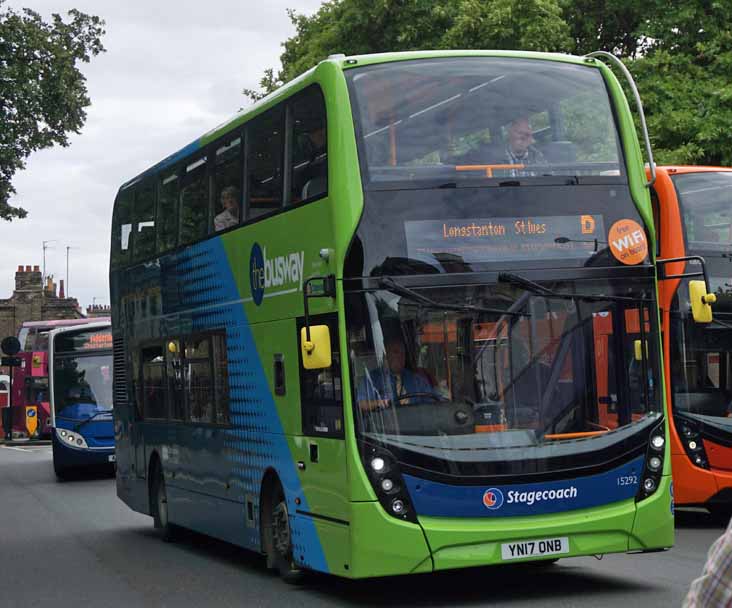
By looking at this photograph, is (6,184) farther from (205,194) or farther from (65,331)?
(205,194)

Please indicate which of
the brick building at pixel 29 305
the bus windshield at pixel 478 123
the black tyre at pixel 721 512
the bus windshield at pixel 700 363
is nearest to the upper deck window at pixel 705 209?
the bus windshield at pixel 700 363

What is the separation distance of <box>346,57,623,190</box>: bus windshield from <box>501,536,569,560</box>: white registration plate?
97.8 inches

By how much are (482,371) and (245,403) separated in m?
3.25

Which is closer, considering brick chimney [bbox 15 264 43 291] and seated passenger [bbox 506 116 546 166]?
seated passenger [bbox 506 116 546 166]

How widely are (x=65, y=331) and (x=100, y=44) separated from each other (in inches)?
228

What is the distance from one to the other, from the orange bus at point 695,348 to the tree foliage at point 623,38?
13.3 m

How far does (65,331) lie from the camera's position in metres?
29.8

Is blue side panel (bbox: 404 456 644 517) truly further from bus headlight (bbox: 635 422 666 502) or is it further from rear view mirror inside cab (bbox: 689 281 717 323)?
rear view mirror inside cab (bbox: 689 281 717 323)

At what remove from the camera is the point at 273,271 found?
11633 mm

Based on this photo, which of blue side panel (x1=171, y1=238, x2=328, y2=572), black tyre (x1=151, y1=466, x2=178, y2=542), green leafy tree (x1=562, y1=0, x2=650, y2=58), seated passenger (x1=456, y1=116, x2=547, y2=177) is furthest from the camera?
green leafy tree (x1=562, y1=0, x2=650, y2=58)

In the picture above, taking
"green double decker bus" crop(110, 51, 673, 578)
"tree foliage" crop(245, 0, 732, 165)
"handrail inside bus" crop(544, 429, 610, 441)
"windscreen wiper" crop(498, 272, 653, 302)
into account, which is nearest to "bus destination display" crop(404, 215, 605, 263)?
"green double decker bus" crop(110, 51, 673, 578)

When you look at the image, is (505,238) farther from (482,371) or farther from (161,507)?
(161,507)

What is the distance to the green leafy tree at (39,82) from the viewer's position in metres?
27.8

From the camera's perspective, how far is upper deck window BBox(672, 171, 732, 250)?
15.2 meters
